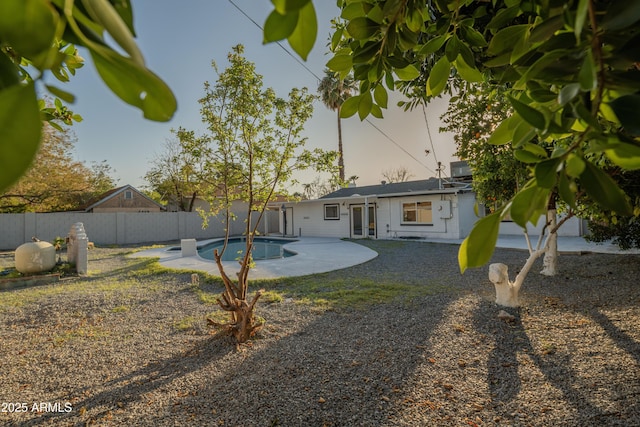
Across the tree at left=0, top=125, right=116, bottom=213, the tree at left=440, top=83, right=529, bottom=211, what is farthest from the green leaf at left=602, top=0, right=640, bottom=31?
the tree at left=0, top=125, right=116, bottom=213

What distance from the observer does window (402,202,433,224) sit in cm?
1731

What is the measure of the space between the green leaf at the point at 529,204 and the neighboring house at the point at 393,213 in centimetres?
1612

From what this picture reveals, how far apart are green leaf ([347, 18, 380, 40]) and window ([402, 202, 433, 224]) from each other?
57.0 feet

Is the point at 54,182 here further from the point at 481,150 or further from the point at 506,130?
the point at 506,130

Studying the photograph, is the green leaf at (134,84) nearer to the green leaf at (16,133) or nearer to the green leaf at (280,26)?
the green leaf at (16,133)

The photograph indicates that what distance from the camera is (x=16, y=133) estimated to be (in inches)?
8.1

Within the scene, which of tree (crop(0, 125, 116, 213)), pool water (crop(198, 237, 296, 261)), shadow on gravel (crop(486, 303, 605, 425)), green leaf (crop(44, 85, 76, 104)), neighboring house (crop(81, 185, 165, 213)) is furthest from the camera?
neighboring house (crop(81, 185, 165, 213))

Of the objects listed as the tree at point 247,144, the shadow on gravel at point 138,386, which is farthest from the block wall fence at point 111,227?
the shadow on gravel at point 138,386

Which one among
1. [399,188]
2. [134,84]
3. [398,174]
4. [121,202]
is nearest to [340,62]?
[134,84]

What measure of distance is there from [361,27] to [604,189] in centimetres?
58

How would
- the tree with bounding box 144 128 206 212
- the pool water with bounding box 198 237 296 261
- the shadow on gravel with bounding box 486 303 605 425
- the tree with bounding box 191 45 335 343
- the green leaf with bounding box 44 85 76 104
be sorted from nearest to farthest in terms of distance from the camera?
the green leaf with bounding box 44 85 76 104 → the shadow on gravel with bounding box 486 303 605 425 → the tree with bounding box 191 45 335 343 → the pool water with bounding box 198 237 296 261 → the tree with bounding box 144 128 206 212

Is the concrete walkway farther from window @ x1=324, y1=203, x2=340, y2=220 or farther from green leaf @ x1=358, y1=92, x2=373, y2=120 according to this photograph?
green leaf @ x1=358, y1=92, x2=373, y2=120

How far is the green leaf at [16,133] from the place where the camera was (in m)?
0.20

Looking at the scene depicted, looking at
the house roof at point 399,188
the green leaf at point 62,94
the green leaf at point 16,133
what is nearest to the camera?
the green leaf at point 16,133
